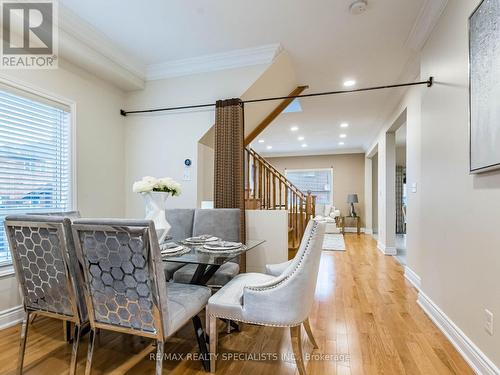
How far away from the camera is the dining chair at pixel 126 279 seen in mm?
1399

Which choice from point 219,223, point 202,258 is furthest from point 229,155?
point 202,258

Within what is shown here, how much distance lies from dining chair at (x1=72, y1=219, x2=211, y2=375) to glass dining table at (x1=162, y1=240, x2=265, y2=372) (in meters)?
0.32

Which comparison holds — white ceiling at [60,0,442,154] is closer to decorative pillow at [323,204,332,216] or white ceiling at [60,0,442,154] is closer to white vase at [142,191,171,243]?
white vase at [142,191,171,243]

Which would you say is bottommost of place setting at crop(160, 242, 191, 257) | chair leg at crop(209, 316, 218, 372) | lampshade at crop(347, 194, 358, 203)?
chair leg at crop(209, 316, 218, 372)

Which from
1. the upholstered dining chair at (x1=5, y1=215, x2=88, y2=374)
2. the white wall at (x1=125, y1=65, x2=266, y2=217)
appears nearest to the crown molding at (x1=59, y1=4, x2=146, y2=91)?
the white wall at (x1=125, y1=65, x2=266, y2=217)

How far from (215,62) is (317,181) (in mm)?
7028

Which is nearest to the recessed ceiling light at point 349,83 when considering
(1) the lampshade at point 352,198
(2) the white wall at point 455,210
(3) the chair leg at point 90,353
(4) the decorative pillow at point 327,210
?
(2) the white wall at point 455,210

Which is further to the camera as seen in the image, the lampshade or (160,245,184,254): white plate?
the lampshade

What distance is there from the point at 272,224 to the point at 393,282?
1.88 metres

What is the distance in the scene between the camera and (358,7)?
94.0 inches

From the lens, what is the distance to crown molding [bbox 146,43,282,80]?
3137 millimetres

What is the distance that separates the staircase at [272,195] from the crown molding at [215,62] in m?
1.23

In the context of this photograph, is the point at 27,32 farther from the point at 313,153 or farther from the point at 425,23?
the point at 313,153

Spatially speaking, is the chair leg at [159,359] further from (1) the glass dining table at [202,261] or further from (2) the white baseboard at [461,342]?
(2) the white baseboard at [461,342]
